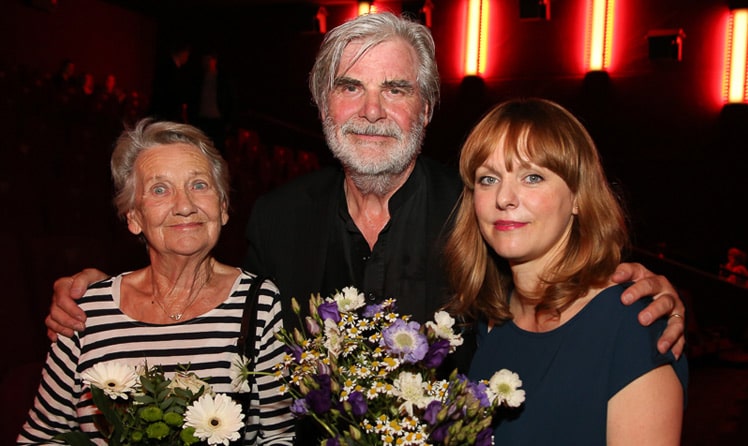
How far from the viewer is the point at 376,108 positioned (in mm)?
1986

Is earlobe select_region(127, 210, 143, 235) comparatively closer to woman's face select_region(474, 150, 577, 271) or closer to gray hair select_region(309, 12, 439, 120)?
gray hair select_region(309, 12, 439, 120)

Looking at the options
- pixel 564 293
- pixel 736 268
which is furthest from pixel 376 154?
pixel 736 268

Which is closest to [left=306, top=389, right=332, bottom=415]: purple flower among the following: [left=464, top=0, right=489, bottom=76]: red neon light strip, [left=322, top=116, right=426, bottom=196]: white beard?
[left=322, top=116, right=426, bottom=196]: white beard

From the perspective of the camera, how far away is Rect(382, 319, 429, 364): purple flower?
1092 millimetres

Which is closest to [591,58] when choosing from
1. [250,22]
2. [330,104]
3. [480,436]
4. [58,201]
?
[250,22]

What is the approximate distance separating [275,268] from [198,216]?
32 centimetres

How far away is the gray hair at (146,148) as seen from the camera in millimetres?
1945

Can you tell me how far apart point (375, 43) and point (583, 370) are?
1071 mm

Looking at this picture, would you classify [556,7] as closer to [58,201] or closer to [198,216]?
[58,201]

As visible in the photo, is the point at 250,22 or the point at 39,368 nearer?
the point at 39,368

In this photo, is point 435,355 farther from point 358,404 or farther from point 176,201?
point 176,201

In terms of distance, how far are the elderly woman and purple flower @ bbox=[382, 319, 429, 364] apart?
0.70 meters

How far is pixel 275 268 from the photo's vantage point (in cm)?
212

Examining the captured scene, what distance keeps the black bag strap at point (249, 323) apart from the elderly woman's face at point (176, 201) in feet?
0.60
